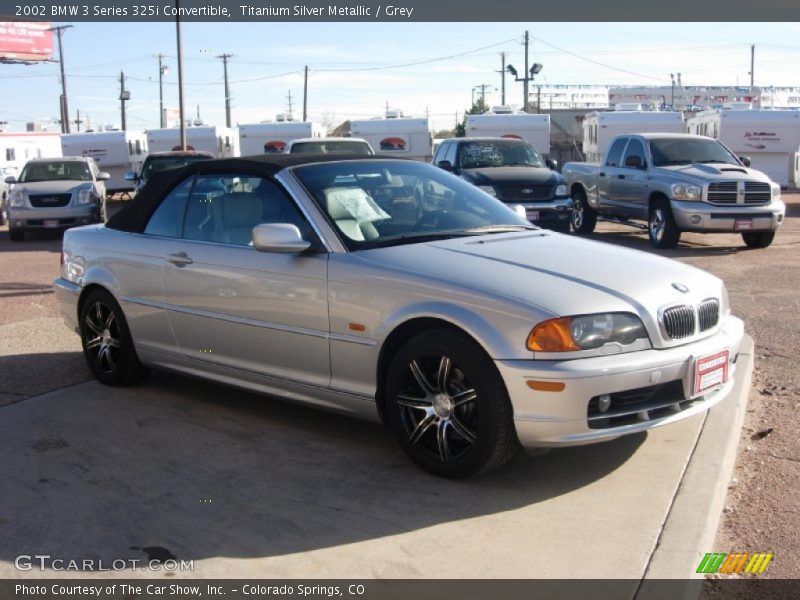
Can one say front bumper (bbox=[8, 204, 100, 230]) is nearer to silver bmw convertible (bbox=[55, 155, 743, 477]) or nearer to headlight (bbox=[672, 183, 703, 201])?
headlight (bbox=[672, 183, 703, 201])

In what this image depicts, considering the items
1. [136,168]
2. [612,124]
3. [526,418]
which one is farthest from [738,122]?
[526,418]

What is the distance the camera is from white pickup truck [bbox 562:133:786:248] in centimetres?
1431

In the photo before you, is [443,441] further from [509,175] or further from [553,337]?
[509,175]

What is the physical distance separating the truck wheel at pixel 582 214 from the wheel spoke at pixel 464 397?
13820mm

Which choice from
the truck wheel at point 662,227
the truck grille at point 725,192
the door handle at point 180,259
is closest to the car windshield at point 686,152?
the truck wheel at point 662,227

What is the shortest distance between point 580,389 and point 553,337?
261 millimetres

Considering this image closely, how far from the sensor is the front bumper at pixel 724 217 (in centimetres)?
1422

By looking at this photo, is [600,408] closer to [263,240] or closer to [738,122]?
[263,240]

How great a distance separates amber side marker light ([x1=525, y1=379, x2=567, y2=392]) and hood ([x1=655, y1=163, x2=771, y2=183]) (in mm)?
11023

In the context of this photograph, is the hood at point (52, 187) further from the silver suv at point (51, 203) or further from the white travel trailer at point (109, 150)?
the white travel trailer at point (109, 150)

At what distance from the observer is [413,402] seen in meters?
4.71

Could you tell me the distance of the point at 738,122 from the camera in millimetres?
27750

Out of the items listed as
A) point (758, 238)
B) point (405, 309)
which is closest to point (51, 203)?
point (758, 238)

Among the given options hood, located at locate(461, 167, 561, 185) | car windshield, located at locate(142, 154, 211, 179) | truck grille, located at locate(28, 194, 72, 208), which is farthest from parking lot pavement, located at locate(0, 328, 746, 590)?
car windshield, located at locate(142, 154, 211, 179)
